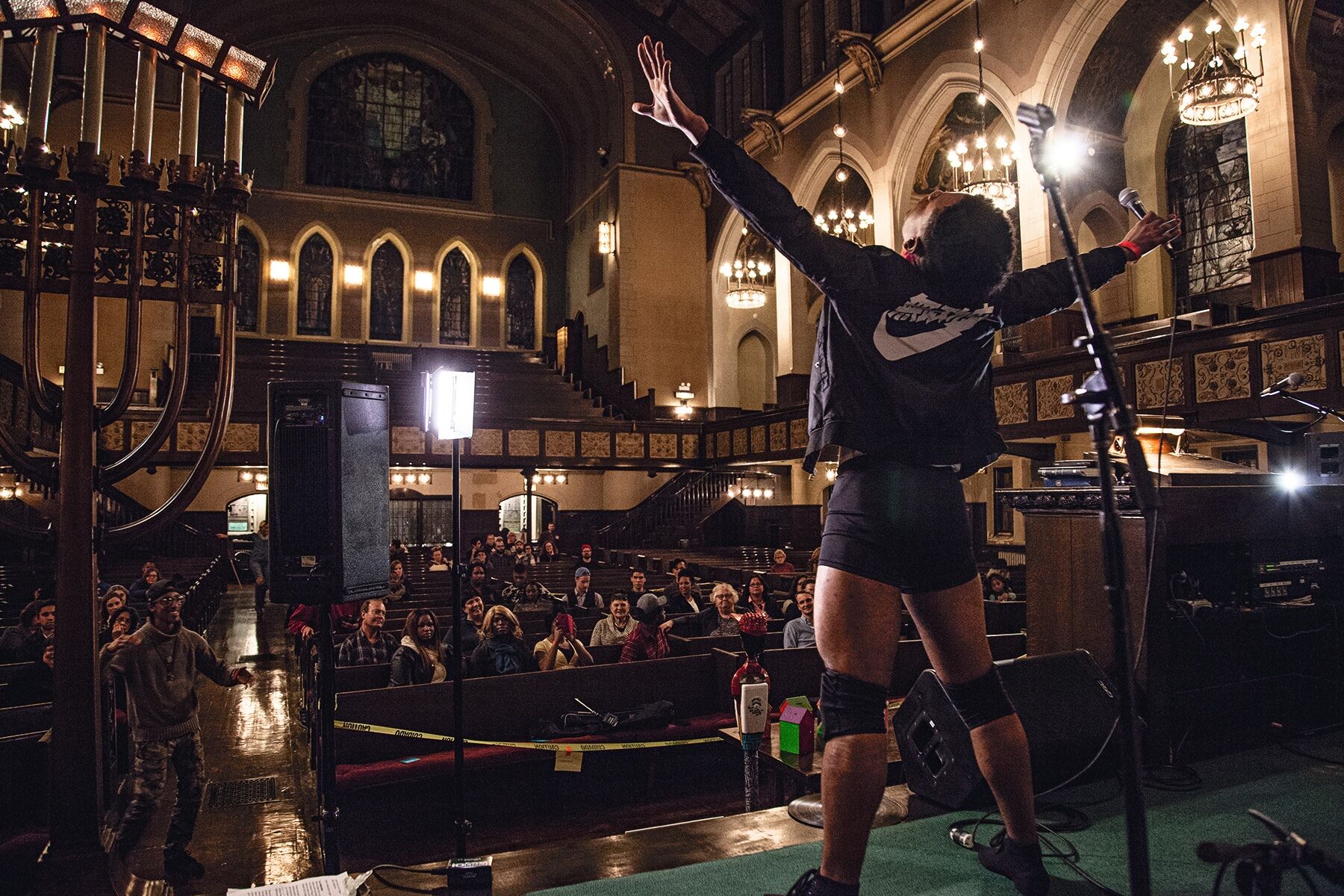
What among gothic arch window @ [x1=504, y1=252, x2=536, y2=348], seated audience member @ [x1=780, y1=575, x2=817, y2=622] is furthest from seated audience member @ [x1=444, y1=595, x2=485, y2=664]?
gothic arch window @ [x1=504, y1=252, x2=536, y2=348]

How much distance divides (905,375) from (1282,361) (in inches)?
335

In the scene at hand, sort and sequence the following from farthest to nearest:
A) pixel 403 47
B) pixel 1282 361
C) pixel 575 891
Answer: pixel 403 47, pixel 1282 361, pixel 575 891

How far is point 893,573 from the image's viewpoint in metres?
1.70

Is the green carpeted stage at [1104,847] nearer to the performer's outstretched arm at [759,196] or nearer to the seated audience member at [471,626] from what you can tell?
the performer's outstretched arm at [759,196]

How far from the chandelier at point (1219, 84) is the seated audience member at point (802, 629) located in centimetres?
607

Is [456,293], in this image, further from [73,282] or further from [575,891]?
[575,891]

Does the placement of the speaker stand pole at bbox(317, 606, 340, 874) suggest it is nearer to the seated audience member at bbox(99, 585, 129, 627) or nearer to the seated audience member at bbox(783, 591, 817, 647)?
the seated audience member at bbox(783, 591, 817, 647)

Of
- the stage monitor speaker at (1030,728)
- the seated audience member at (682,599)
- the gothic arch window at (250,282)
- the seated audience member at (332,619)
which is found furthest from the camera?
the gothic arch window at (250,282)

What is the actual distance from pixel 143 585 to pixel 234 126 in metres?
8.04

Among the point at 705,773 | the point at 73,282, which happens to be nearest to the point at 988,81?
the point at 705,773

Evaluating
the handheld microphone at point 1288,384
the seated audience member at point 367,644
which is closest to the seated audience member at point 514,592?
the seated audience member at point 367,644

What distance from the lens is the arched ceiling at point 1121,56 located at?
1072 centimetres

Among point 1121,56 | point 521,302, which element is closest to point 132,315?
point 1121,56

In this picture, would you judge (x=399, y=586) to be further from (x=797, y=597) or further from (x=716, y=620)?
(x=797, y=597)
